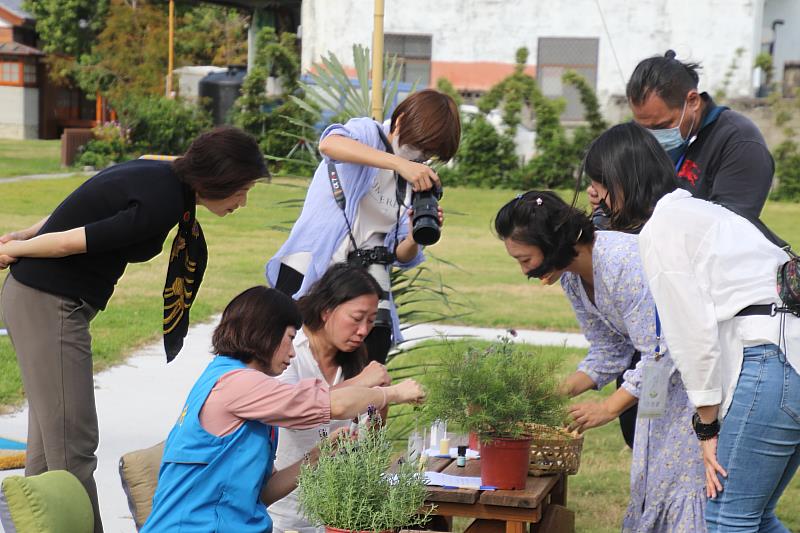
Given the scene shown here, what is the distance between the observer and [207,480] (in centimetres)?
307

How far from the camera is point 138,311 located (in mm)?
9906

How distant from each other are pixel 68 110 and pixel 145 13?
11412mm

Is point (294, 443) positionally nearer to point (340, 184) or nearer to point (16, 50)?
point (340, 184)

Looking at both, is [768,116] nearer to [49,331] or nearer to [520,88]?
[520,88]

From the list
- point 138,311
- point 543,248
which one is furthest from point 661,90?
point 138,311

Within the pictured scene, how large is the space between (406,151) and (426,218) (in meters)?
0.34

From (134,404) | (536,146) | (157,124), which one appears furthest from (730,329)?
(157,124)

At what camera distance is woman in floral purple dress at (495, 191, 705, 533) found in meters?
3.39

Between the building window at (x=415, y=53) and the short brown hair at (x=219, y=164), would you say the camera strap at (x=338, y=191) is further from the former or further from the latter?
the building window at (x=415, y=53)

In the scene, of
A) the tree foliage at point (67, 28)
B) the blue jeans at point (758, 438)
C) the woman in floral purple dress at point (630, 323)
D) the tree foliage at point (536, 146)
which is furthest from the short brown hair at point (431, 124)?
the tree foliage at point (67, 28)

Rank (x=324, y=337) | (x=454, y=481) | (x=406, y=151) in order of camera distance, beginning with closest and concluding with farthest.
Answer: (x=454, y=481)
(x=324, y=337)
(x=406, y=151)

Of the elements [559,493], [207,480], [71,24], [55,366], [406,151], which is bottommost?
[559,493]

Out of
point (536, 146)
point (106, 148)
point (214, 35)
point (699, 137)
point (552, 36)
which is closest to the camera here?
point (699, 137)

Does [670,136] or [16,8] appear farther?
[16,8]
